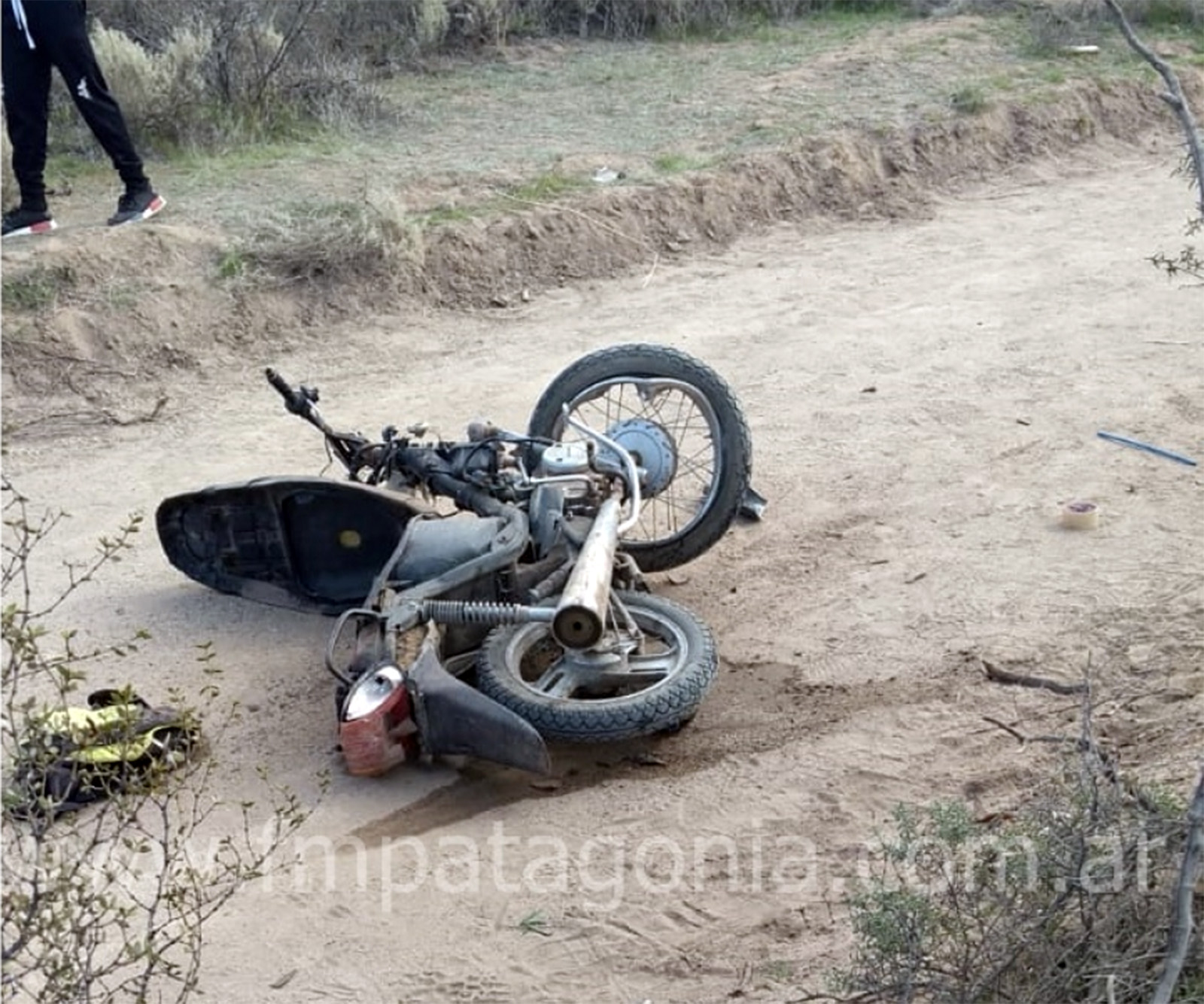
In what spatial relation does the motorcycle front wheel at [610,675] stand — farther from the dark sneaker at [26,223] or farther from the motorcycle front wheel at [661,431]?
the dark sneaker at [26,223]

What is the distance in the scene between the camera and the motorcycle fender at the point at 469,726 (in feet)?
19.0

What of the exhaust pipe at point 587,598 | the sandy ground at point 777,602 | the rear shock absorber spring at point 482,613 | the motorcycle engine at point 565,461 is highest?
the motorcycle engine at point 565,461

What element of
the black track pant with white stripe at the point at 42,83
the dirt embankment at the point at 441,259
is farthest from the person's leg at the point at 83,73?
the dirt embankment at the point at 441,259

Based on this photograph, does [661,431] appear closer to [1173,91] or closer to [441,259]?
[1173,91]

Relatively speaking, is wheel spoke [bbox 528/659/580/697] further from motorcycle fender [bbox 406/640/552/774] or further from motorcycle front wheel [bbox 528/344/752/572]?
motorcycle front wheel [bbox 528/344/752/572]

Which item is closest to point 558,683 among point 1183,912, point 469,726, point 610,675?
point 610,675

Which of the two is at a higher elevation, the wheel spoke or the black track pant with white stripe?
the black track pant with white stripe

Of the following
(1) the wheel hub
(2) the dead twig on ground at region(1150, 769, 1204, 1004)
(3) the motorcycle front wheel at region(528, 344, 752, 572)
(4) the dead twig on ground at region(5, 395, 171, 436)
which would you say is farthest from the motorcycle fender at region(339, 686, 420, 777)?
(4) the dead twig on ground at region(5, 395, 171, 436)

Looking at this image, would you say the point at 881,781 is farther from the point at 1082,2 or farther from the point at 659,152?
the point at 1082,2

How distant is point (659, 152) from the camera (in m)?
12.4

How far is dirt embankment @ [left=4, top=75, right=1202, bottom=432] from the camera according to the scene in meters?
9.77

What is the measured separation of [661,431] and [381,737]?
75.6 inches

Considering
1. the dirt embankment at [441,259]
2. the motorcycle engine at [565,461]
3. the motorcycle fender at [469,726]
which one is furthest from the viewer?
the dirt embankment at [441,259]

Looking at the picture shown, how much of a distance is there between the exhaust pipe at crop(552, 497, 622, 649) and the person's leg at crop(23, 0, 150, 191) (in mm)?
5515
